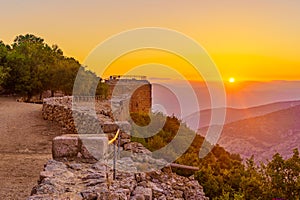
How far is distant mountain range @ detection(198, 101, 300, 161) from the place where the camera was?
19.3 m

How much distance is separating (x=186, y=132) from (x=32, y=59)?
54.9 ft

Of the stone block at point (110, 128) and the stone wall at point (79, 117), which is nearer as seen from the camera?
the stone block at point (110, 128)

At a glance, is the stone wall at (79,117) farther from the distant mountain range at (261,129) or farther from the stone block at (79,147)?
the distant mountain range at (261,129)

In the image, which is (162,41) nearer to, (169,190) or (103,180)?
(169,190)

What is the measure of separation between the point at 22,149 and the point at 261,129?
47.5 ft

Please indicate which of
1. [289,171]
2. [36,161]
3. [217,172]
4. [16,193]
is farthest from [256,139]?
[16,193]

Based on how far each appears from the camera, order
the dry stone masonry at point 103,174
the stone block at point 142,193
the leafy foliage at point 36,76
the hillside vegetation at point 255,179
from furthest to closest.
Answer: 1. the leafy foliage at point 36,76
2. the hillside vegetation at point 255,179
3. the stone block at point 142,193
4. the dry stone masonry at point 103,174

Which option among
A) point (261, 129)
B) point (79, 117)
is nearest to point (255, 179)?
point (79, 117)

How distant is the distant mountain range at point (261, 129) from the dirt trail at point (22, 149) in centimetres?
819

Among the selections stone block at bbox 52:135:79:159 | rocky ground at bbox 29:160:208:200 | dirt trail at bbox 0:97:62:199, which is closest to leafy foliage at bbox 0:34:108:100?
dirt trail at bbox 0:97:62:199

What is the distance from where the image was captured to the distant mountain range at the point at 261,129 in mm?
19344

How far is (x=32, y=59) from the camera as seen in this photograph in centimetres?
2934

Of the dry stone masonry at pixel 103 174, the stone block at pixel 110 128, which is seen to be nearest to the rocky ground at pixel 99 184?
the dry stone masonry at pixel 103 174

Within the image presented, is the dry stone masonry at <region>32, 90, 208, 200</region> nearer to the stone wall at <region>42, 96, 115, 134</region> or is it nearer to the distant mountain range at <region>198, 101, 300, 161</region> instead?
the stone wall at <region>42, 96, 115, 134</region>
